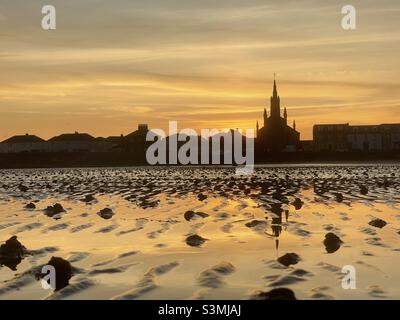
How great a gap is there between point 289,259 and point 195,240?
405cm

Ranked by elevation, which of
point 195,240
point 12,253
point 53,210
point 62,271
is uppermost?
point 62,271

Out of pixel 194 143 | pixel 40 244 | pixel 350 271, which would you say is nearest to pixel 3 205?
pixel 40 244

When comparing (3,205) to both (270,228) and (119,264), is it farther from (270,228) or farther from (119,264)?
(119,264)

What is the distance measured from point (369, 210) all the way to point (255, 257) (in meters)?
12.5

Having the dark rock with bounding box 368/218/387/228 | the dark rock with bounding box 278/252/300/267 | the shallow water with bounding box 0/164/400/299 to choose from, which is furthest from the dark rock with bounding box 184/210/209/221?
the dark rock with bounding box 278/252/300/267

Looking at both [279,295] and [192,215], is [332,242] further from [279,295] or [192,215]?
[192,215]

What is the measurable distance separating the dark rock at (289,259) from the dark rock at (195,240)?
312cm

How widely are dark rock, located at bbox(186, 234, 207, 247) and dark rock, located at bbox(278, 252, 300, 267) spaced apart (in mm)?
3121

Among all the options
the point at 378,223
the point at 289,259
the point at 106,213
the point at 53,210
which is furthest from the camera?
the point at 53,210

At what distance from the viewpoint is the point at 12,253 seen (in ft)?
52.6

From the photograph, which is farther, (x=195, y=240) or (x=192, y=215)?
(x=192, y=215)

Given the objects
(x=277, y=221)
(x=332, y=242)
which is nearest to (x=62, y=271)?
(x=332, y=242)
